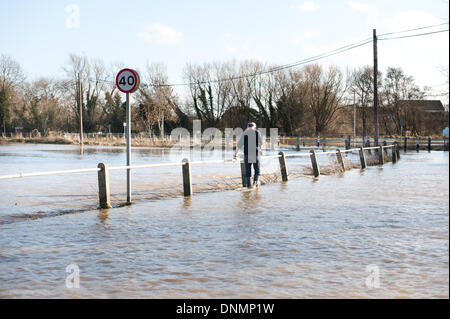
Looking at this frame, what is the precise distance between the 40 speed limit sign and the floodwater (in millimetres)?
2466

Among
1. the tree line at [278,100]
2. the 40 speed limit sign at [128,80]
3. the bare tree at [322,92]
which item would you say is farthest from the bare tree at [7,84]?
the 40 speed limit sign at [128,80]

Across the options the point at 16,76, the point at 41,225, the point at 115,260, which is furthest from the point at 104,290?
the point at 16,76

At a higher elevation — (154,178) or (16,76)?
(16,76)

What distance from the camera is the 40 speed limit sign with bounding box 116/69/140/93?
11.6m

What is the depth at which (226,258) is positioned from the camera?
266 inches

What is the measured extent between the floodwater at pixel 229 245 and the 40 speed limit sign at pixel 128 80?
8.09 feet

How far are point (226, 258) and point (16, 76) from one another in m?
77.9

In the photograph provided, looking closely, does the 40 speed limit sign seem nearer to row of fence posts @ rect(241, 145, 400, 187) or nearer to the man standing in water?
the man standing in water

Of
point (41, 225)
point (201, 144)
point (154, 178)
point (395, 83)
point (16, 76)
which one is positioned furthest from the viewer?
point (16, 76)

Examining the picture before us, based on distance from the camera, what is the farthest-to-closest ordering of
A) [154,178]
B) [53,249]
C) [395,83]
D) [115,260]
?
[395,83], [154,178], [53,249], [115,260]

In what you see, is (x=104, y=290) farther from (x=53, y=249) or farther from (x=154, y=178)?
(x=154, y=178)

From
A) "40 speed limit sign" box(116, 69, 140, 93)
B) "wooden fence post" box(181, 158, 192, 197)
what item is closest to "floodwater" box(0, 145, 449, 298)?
"wooden fence post" box(181, 158, 192, 197)

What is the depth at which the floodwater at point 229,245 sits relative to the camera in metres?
5.52
